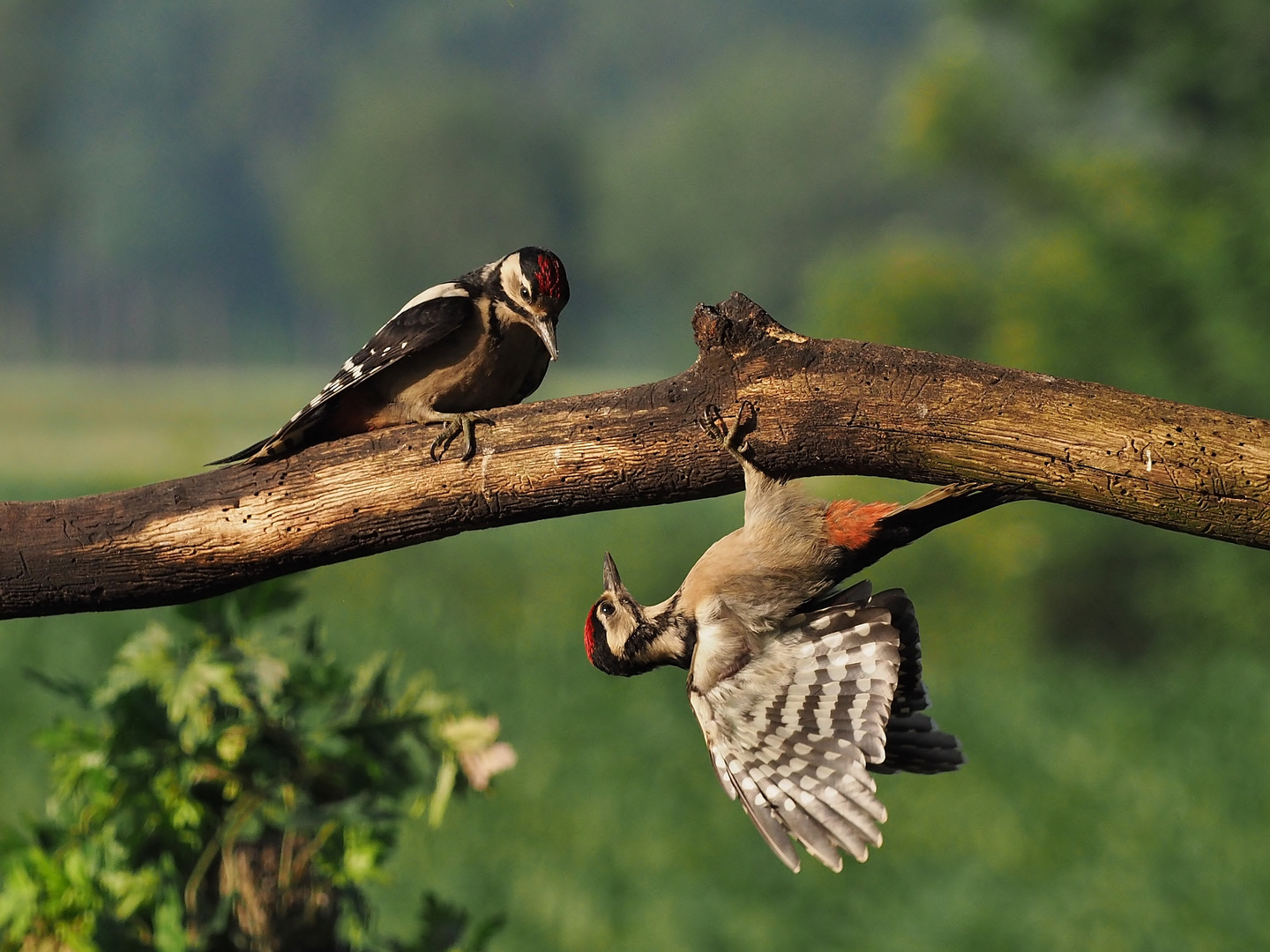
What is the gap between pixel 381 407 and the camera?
13.2 ft

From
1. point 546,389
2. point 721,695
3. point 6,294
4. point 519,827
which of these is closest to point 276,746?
point 721,695

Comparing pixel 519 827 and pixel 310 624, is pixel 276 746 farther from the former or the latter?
pixel 519 827

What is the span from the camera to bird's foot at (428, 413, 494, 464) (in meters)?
3.06

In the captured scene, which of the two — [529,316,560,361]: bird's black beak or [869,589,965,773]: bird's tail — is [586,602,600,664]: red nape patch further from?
[529,316,560,361]: bird's black beak

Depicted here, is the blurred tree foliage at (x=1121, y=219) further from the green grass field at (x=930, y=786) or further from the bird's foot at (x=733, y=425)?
the bird's foot at (x=733, y=425)

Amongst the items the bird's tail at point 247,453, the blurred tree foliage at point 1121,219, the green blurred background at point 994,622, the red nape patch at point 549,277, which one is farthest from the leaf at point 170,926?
the blurred tree foliage at point 1121,219

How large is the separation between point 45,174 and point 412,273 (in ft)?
82.8

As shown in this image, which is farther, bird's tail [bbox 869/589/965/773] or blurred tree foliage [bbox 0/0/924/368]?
blurred tree foliage [bbox 0/0/924/368]

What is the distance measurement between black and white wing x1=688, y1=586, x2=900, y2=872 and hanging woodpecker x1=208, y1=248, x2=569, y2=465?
108cm

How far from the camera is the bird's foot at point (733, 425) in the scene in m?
2.89

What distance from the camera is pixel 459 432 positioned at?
3.08 metres

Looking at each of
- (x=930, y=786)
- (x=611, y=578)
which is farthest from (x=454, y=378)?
(x=930, y=786)

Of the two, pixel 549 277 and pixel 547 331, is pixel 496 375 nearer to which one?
pixel 547 331

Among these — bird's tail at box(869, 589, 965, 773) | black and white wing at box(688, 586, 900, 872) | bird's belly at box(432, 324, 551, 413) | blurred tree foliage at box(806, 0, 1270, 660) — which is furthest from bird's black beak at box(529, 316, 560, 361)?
blurred tree foliage at box(806, 0, 1270, 660)
